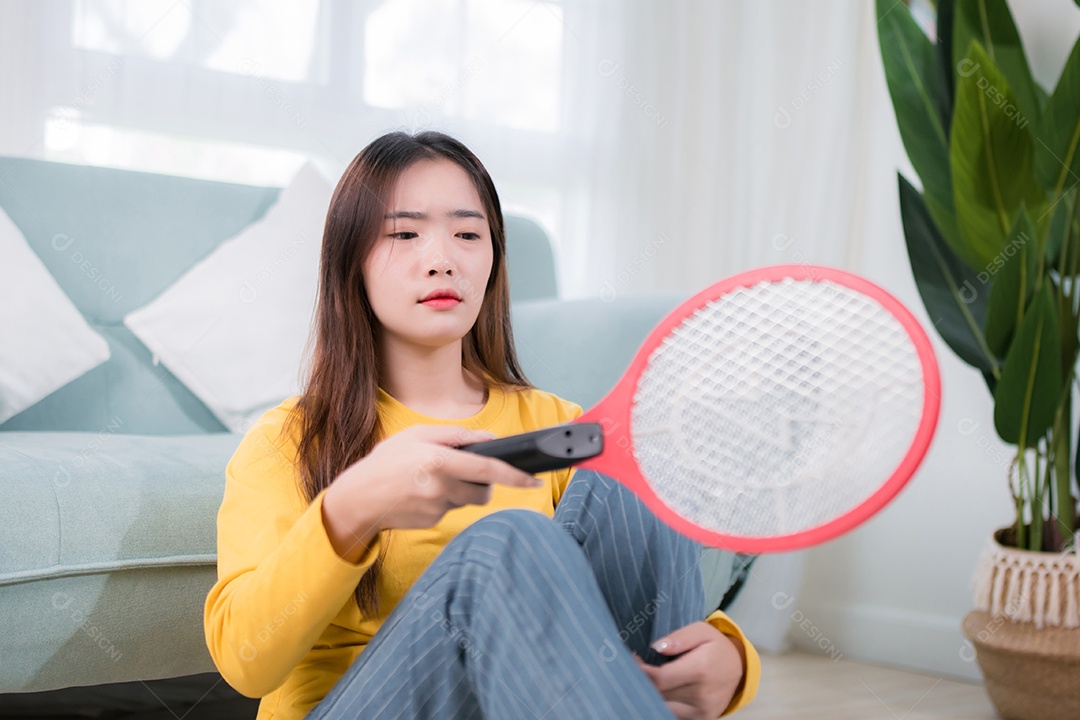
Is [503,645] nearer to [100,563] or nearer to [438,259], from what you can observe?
[438,259]

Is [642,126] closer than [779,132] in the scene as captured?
No

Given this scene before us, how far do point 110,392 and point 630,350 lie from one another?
88cm

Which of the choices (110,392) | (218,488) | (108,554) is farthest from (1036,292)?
(110,392)

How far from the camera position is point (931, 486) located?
216 centimetres

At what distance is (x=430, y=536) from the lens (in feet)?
3.20

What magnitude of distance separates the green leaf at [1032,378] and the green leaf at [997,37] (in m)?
0.40

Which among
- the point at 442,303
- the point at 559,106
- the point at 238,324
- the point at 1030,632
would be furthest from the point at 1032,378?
the point at 559,106

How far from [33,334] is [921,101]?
163 centimetres

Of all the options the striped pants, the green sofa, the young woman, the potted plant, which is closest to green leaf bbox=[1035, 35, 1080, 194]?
the potted plant

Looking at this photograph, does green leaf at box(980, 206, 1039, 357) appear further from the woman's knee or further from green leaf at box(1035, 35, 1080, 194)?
the woman's knee

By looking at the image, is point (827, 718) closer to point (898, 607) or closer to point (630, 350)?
point (898, 607)

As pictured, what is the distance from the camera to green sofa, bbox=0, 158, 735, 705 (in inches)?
43.1

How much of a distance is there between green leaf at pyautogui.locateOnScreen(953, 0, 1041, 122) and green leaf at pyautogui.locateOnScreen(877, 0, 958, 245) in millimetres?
83

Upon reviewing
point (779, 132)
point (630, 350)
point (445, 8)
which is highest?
point (445, 8)
